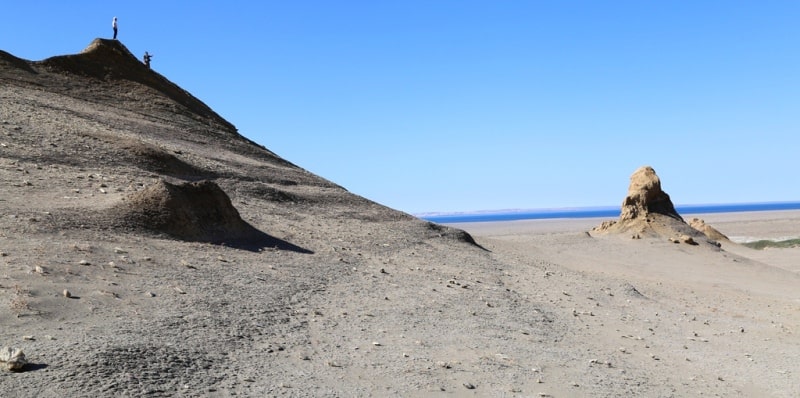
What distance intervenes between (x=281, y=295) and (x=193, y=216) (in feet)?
14.6

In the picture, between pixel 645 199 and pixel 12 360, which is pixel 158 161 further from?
pixel 645 199

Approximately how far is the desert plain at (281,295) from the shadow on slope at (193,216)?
0.05 meters

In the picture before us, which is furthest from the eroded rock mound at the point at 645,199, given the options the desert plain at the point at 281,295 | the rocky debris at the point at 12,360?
the rocky debris at the point at 12,360

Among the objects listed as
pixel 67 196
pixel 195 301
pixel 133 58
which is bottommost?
pixel 195 301

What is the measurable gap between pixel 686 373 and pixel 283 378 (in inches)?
237

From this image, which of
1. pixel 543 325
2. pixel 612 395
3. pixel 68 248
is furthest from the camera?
pixel 543 325

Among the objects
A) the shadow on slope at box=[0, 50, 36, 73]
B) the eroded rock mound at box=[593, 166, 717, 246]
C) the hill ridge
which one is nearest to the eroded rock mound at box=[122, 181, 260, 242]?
the shadow on slope at box=[0, 50, 36, 73]

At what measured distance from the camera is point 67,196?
49.3 feet

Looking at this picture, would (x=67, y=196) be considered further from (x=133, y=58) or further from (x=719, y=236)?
(x=719, y=236)

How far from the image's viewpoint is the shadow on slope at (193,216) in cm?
1440

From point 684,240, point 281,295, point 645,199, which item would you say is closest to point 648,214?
point 645,199

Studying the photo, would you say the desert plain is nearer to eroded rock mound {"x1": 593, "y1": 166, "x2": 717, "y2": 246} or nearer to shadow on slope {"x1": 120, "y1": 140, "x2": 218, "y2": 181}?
shadow on slope {"x1": 120, "y1": 140, "x2": 218, "y2": 181}

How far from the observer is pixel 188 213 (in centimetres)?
1522

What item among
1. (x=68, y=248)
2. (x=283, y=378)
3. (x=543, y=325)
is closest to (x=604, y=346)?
(x=543, y=325)
